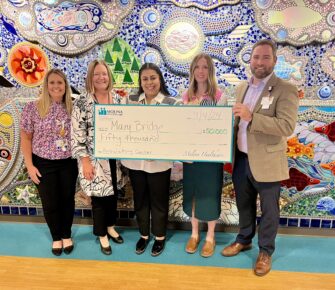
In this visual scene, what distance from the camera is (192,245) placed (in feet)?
8.84

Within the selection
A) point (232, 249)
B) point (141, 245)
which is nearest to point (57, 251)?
point (141, 245)

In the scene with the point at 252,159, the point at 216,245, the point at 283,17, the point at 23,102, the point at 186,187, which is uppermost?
the point at 283,17

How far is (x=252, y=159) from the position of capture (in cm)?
226

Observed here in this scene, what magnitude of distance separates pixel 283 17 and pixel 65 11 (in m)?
1.68

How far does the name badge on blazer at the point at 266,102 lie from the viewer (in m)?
2.15

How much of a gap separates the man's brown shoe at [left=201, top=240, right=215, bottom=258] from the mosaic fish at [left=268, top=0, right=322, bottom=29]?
1.75 m

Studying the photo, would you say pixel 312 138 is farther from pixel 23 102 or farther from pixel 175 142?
pixel 23 102

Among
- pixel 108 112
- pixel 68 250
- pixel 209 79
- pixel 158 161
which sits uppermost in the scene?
pixel 209 79

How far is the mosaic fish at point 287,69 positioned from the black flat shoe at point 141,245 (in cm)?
169

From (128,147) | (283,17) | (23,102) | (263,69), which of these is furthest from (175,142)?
(23,102)

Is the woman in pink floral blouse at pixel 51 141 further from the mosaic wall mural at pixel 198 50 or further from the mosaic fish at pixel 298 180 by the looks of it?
the mosaic fish at pixel 298 180

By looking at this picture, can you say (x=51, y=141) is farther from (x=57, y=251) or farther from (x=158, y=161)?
(x=57, y=251)

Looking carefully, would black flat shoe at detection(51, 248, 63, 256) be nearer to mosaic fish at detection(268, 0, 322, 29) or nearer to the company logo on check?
the company logo on check

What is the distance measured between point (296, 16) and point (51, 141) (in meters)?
2.02
